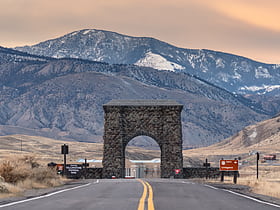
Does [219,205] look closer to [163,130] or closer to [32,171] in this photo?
[32,171]

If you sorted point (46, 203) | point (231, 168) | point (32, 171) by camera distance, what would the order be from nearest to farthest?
point (46, 203), point (32, 171), point (231, 168)

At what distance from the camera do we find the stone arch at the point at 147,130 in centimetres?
7031

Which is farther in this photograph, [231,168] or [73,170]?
[73,170]

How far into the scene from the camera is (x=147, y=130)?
70312 mm

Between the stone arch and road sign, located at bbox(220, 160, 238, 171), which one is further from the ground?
the stone arch

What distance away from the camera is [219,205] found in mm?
19016

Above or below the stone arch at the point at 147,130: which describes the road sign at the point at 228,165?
below

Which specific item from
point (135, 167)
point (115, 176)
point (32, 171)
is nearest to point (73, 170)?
point (115, 176)

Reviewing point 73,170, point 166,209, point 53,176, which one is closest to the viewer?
point 166,209

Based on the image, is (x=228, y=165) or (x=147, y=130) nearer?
(x=228, y=165)

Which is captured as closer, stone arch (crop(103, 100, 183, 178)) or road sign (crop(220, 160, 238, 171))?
road sign (crop(220, 160, 238, 171))

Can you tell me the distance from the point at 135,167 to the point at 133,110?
18.5 m

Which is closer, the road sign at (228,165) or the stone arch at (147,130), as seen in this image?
the road sign at (228,165)

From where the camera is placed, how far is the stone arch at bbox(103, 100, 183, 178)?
70312mm
